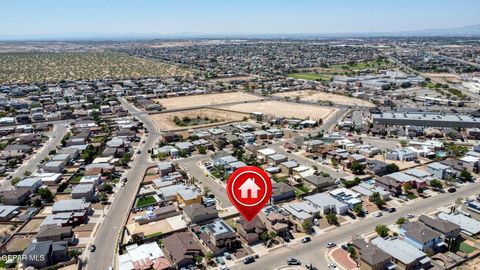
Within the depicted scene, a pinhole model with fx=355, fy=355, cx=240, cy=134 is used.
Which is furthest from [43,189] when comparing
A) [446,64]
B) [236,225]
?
[446,64]

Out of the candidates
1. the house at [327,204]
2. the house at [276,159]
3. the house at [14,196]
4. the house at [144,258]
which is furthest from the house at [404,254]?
the house at [14,196]

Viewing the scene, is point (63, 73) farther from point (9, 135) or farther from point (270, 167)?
point (270, 167)

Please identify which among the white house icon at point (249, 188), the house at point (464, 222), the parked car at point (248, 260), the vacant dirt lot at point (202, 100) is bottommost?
the parked car at point (248, 260)

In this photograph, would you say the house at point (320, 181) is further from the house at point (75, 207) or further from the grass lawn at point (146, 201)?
the house at point (75, 207)

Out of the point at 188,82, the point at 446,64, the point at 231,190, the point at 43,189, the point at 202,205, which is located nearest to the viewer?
the point at 231,190

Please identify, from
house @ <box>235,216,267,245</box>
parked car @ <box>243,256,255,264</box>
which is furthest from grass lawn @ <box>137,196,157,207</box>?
parked car @ <box>243,256,255,264</box>

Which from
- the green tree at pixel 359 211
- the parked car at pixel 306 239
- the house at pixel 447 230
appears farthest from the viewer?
the green tree at pixel 359 211

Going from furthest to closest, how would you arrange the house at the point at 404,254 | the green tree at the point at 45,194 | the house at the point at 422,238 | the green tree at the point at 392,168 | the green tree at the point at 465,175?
the green tree at the point at 392,168
the green tree at the point at 465,175
the green tree at the point at 45,194
the house at the point at 422,238
the house at the point at 404,254
